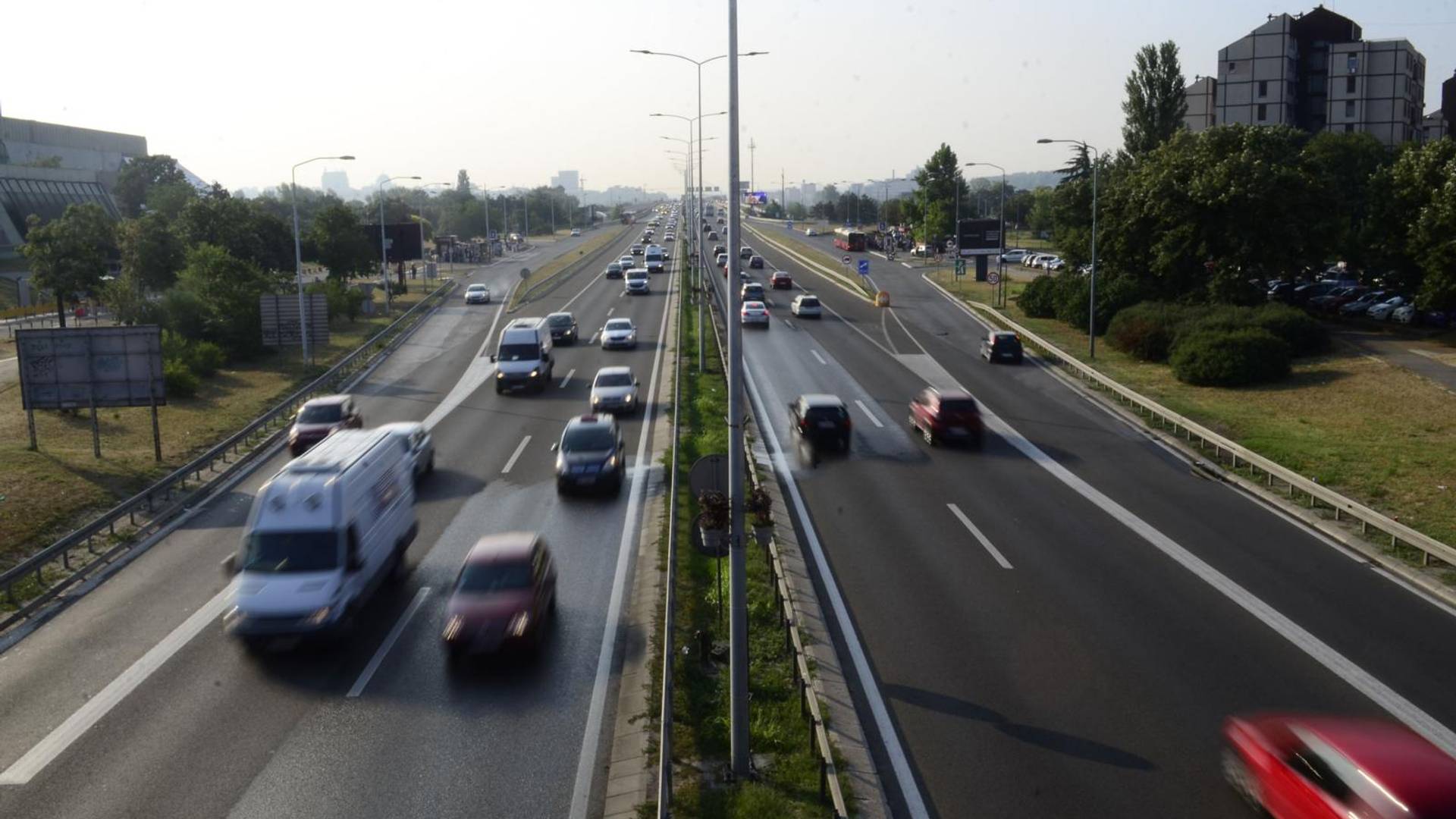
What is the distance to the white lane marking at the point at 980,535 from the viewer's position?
20.0 meters

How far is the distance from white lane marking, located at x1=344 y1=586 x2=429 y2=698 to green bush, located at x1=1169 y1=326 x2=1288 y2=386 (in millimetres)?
29288

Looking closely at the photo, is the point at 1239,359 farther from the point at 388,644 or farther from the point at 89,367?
the point at 89,367

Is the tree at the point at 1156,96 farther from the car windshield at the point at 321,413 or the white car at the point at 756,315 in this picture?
the car windshield at the point at 321,413

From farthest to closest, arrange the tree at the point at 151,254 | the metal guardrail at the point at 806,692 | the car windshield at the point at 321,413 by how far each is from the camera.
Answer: the tree at the point at 151,254
the car windshield at the point at 321,413
the metal guardrail at the point at 806,692

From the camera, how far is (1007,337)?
45906mm

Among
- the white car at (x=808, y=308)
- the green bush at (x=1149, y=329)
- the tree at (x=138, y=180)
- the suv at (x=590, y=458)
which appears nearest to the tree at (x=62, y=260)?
the white car at (x=808, y=308)

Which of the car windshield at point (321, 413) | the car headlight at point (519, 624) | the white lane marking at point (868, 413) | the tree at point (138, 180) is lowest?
the car headlight at point (519, 624)

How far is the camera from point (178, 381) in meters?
37.4

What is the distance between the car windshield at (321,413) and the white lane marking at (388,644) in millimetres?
12173

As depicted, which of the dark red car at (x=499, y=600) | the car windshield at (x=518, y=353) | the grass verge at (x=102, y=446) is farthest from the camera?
the car windshield at (x=518, y=353)

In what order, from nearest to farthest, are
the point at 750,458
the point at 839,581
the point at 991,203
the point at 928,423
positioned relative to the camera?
1. the point at 839,581
2. the point at 750,458
3. the point at 928,423
4. the point at 991,203

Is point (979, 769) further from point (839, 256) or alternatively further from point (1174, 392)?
point (839, 256)

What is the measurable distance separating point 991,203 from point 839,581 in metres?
164

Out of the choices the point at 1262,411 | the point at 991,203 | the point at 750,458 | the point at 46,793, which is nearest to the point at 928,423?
the point at 750,458
